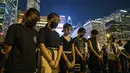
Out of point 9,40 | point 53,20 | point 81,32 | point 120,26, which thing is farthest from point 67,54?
point 120,26

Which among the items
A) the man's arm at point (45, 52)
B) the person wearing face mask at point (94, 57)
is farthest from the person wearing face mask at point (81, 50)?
the man's arm at point (45, 52)

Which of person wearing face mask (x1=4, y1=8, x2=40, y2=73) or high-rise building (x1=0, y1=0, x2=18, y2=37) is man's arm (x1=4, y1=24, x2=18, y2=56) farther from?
high-rise building (x1=0, y1=0, x2=18, y2=37)

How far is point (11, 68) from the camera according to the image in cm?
267

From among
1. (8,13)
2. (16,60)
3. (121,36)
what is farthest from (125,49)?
(8,13)

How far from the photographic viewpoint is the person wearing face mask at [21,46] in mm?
2707

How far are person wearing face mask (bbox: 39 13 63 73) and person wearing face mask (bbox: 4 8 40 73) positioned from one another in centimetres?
69

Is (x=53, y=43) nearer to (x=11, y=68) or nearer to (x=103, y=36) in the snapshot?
(x=11, y=68)

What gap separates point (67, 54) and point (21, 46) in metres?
2.16

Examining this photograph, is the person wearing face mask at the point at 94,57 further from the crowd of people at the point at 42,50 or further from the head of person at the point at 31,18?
the head of person at the point at 31,18

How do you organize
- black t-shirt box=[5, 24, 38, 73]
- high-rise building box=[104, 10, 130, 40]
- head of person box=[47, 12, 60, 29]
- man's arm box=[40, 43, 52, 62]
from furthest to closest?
high-rise building box=[104, 10, 130, 40], head of person box=[47, 12, 60, 29], man's arm box=[40, 43, 52, 62], black t-shirt box=[5, 24, 38, 73]

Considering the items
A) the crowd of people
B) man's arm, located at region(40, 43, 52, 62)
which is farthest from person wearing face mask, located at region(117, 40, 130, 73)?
man's arm, located at region(40, 43, 52, 62)

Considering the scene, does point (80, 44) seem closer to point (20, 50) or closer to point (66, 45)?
point (66, 45)

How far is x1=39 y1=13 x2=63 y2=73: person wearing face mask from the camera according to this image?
11.9 feet

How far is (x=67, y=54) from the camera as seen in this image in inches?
189
